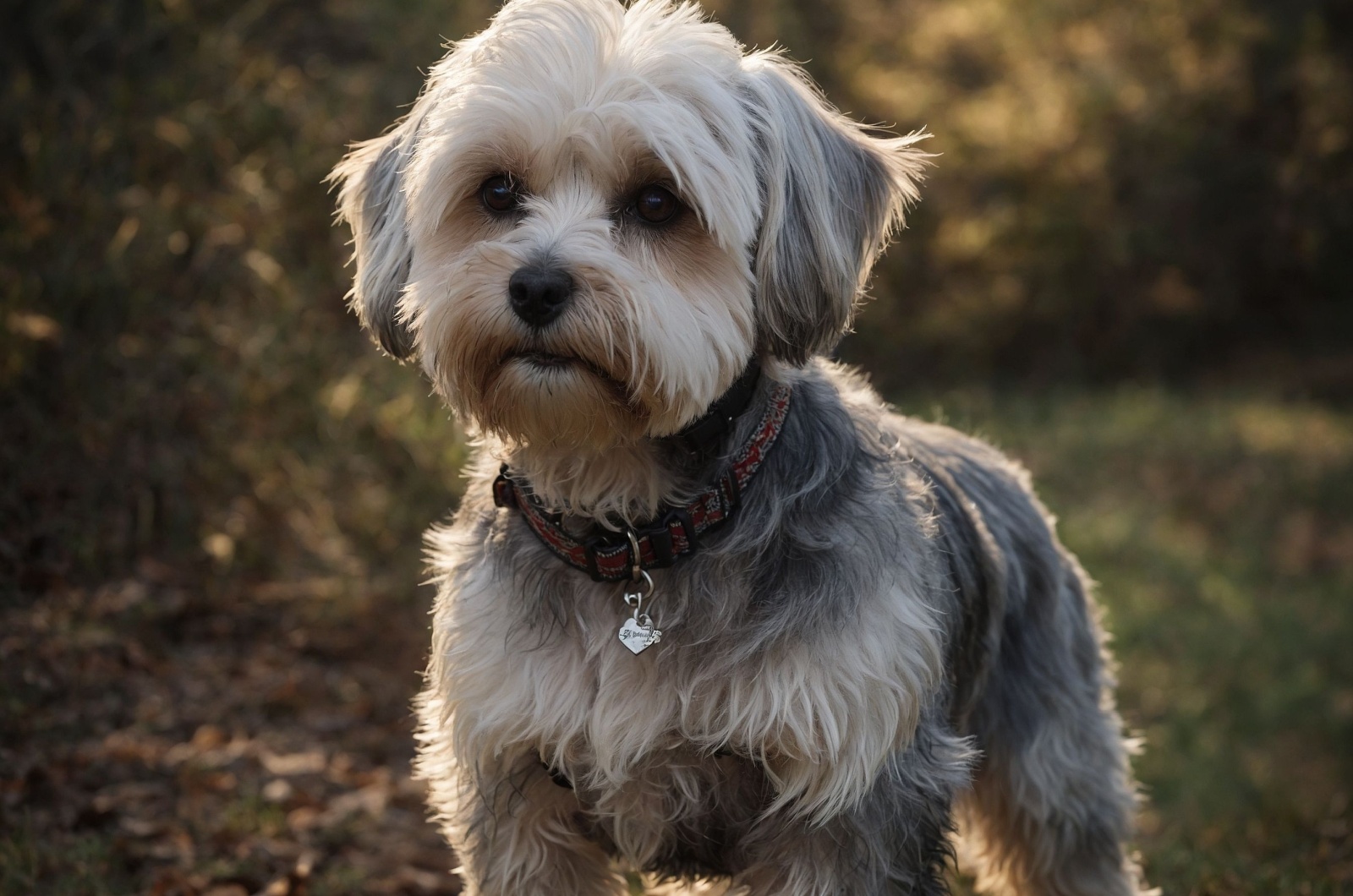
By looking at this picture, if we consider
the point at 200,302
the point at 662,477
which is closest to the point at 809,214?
A: the point at 662,477

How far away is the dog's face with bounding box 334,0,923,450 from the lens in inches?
100.0

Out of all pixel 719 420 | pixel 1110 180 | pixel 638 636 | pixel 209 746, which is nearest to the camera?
pixel 638 636

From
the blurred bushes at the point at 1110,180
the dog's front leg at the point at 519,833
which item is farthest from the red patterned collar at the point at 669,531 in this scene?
the blurred bushes at the point at 1110,180

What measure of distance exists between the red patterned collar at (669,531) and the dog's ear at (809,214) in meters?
0.20

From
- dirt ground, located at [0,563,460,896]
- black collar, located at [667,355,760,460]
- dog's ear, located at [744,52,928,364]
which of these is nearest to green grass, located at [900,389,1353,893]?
dog's ear, located at [744,52,928,364]

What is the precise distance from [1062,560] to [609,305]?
1.86 metres

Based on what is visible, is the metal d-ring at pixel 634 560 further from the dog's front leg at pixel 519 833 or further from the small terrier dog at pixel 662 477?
the dog's front leg at pixel 519 833

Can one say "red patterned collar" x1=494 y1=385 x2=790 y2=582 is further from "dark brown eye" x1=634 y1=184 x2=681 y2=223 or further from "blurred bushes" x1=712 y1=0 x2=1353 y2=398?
"blurred bushes" x1=712 y1=0 x2=1353 y2=398

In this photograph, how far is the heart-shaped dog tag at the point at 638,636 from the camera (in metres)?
2.67

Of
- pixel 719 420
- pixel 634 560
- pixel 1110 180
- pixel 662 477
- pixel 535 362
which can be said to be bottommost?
pixel 1110 180

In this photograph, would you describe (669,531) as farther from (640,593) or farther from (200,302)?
(200,302)

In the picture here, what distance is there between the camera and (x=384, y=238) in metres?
2.97

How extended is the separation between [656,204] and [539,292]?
14.7 inches

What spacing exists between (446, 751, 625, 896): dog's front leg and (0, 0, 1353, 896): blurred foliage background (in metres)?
1.38
